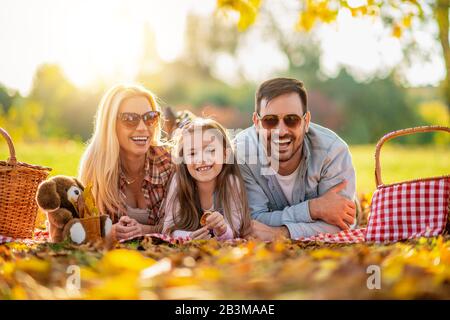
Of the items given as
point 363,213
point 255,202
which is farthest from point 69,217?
point 363,213

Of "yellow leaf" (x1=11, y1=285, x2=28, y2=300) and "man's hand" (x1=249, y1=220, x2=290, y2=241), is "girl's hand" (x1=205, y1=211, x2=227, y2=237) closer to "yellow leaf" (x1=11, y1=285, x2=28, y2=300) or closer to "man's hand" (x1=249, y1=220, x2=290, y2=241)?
"man's hand" (x1=249, y1=220, x2=290, y2=241)

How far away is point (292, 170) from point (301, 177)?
10cm

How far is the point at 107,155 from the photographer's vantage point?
4.45 meters

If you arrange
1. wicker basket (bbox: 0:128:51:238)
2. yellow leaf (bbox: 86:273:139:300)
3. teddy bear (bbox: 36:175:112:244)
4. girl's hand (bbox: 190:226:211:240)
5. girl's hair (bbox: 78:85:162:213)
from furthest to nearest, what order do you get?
girl's hair (bbox: 78:85:162:213) < wicker basket (bbox: 0:128:51:238) < girl's hand (bbox: 190:226:211:240) < teddy bear (bbox: 36:175:112:244) < yellow leaf (bbox: 86:273:139:300)

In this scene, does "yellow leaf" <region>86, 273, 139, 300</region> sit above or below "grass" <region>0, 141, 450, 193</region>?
below

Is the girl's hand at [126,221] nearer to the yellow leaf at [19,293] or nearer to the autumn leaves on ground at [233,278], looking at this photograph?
the autumn leaves on ground at [233,278]

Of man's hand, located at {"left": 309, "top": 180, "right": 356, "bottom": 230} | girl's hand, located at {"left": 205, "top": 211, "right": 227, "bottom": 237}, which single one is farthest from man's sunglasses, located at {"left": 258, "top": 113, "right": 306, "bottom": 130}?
girl's hand, located at {"left": 205, "top": 211, "right": 227, "bottom": 237}

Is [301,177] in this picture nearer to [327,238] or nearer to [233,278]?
[327,238]

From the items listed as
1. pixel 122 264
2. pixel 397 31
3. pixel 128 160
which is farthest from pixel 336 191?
pixel 122 264

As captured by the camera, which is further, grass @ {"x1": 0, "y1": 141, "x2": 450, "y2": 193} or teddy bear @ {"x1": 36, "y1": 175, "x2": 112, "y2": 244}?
grass @ {"x1": 0, "y1": 141, "x2": 450, "y2": 193}

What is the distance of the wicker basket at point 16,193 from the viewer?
431 centimetres

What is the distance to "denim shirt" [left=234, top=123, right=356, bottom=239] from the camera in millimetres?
4457

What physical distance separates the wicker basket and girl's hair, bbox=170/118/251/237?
1055mm
